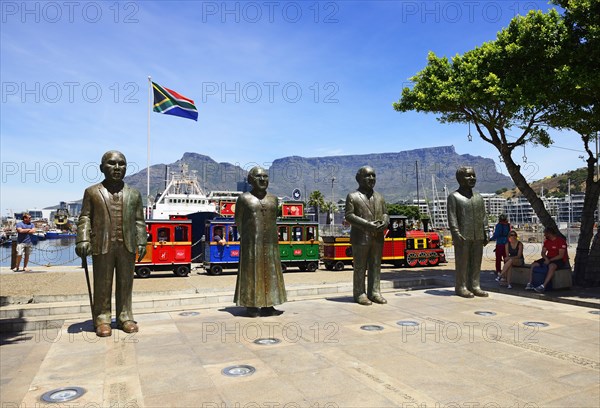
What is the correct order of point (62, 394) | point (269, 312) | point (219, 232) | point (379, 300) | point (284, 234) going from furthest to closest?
point (284, 234) → point (219, 232) → point (379, 300) → point (269, 312) → point (62, 394)

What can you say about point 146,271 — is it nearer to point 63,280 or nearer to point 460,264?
point 63,280

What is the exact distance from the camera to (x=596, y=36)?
29.7ft

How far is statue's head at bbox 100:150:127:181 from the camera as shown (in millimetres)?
5855

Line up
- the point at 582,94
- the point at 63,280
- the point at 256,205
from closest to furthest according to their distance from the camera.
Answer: the point at 256,205
the point at 582,94
the point at 63,280

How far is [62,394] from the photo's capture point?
3.70m

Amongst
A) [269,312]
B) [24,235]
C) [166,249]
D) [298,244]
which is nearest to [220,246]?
[166,249]

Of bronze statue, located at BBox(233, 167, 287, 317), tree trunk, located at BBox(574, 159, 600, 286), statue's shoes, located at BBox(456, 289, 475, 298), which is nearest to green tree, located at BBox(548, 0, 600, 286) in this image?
tree trunk, located at BBox(574, 159, 600, 286)

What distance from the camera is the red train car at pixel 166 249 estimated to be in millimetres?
16250

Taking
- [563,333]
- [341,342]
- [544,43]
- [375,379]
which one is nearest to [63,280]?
[341,342]

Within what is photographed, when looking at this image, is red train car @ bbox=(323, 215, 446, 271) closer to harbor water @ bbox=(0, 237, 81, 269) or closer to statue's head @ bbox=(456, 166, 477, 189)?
statue's head @ bbox=(456, 166, 477, 189)

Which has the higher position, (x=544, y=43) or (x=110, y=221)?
(x=544, y=43)

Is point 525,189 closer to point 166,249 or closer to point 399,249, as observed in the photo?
point 399,249

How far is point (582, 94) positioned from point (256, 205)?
26.7ft

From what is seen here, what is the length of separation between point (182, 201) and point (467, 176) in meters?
30.7
